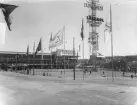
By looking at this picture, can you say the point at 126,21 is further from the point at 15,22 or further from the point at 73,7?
the point at 15,22

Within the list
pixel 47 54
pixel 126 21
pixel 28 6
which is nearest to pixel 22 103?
pixel 28 6

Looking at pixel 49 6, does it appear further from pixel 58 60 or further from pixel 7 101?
pixel 58 60

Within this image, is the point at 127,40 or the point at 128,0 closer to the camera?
the point at 128,0

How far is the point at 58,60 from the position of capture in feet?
157

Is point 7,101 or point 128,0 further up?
point 128,0

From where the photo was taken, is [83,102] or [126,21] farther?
[126,21]

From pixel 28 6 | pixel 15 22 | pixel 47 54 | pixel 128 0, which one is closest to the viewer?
pixel 128 0

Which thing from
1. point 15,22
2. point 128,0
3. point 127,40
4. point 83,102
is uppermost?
point 128,0

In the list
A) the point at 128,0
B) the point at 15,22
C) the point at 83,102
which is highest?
the point at 128,0

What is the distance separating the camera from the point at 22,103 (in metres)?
5.32

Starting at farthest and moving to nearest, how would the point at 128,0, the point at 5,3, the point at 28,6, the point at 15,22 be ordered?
1. the point at 15,22
2. the point at 28,6
3. the point at 128,0
4. the point at 5,3

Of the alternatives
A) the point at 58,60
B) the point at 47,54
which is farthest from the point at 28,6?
the point at 47,54

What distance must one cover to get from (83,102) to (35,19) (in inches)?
196

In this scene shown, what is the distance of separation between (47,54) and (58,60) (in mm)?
6215
